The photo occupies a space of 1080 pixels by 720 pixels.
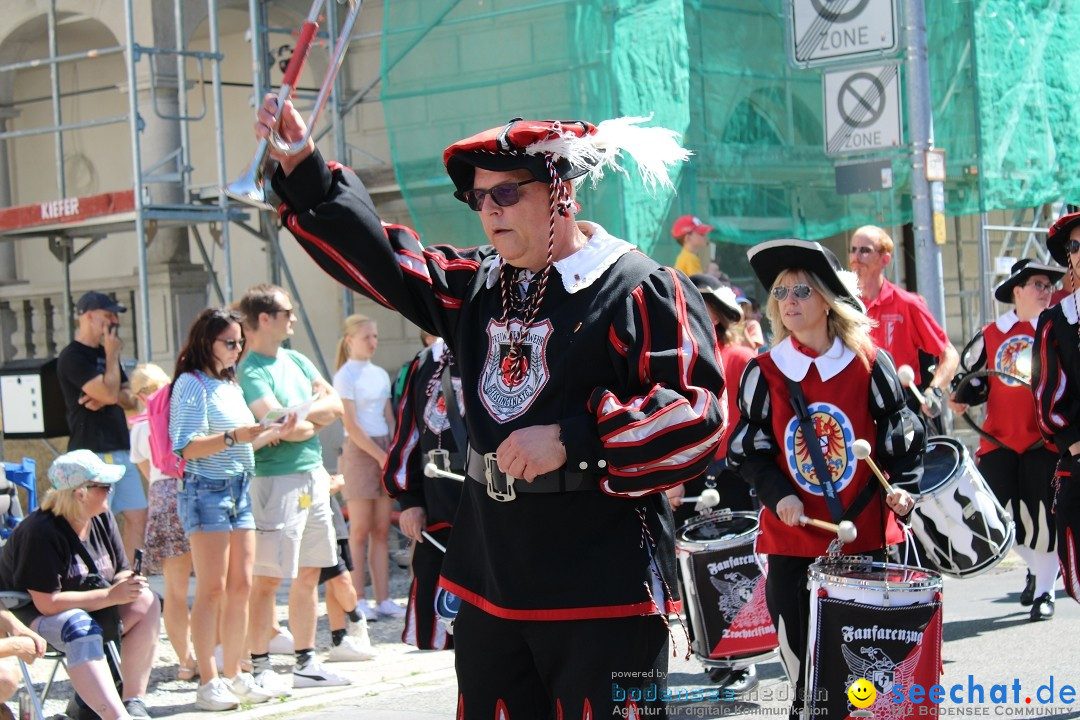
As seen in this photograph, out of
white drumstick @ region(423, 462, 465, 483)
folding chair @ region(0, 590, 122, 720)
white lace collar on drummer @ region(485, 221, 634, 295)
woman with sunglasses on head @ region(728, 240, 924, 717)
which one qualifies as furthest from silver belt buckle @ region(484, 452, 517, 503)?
folding chair @ region(0, 590, 122, 720)

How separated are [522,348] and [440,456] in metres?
2.67

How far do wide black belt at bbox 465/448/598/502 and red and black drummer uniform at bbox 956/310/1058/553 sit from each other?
535 cm

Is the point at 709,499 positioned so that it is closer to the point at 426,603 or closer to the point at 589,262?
the point at 426,603

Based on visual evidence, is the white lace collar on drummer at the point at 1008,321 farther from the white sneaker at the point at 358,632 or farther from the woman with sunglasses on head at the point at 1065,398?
the white sneaker at the point at 358,632

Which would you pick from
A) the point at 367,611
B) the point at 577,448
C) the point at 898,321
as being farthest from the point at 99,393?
the point at 577,448

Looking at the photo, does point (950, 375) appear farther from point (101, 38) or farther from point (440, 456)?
point (101, 38)

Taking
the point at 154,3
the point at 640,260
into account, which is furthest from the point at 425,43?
the point at 640,260

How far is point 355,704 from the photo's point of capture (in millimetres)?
6801

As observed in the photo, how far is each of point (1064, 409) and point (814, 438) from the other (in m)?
1.29

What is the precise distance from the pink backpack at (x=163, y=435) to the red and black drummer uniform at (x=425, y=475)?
3.95ft

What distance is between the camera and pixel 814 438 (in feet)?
16.8

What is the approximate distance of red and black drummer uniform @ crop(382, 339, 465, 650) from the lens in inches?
237

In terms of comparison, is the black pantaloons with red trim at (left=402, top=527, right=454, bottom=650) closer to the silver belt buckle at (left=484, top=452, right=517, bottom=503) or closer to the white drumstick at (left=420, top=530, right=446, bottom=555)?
the white drumstick at (left=420, top=530, right=446, bottom=555)

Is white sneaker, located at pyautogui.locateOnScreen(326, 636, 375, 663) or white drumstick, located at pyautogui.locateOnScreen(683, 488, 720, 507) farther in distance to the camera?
white sneaker, located at pyautogui.locateOnScreen(326, 636, 375, 663)
